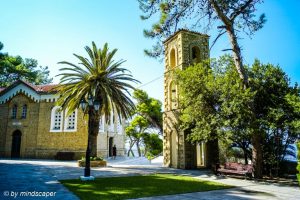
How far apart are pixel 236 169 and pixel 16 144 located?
27166mm

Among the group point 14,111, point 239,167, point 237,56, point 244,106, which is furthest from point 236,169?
point 14,111

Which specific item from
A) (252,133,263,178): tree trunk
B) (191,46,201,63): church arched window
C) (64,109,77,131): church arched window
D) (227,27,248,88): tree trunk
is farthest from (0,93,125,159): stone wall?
(252,133,263,178): tree trunk

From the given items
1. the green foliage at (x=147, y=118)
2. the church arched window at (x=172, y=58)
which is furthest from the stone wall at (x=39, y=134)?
the church arched window at (x=172, y=58)

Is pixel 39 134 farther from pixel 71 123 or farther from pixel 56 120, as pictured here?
pixel 71 123

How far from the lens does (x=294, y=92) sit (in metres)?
15.6

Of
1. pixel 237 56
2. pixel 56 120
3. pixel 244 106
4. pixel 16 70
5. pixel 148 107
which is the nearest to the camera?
pixel 244 106

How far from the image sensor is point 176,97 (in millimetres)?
21594

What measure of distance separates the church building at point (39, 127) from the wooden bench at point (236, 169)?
18340 mm

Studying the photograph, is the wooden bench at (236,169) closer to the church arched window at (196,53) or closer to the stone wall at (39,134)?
the church arched window at (196,53)

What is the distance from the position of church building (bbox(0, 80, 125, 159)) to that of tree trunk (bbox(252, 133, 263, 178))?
20.0m

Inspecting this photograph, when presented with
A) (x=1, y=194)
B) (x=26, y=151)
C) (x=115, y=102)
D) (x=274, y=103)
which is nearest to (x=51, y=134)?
(x=26, y=151)

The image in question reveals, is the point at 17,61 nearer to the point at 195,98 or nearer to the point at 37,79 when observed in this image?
the point at 37,79

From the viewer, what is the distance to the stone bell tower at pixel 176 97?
2095 centimetres

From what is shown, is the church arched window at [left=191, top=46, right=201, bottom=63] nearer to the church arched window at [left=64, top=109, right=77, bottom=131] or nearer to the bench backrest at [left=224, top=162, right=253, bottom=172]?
the bench backrest at [left=224, top=162, right=253, bottom=172]
